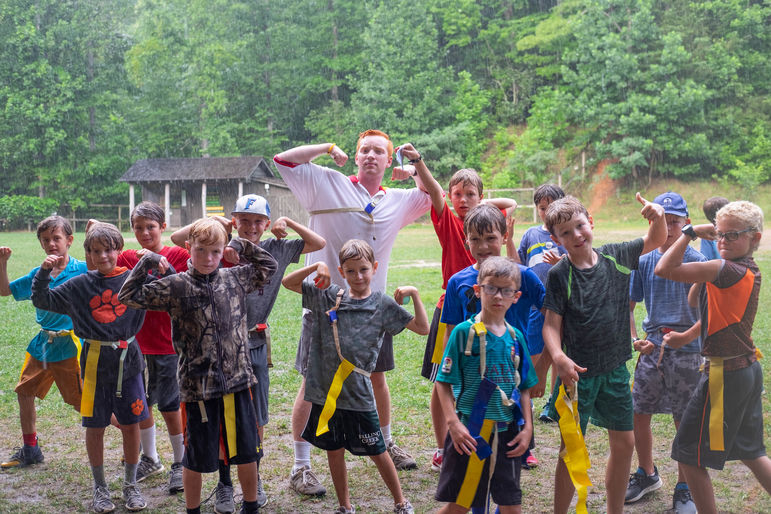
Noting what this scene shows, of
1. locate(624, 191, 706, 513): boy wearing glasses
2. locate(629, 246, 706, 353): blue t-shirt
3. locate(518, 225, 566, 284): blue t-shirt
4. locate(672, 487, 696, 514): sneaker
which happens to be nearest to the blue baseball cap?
locate(624, 191, 706, 513): boy wearing glasses

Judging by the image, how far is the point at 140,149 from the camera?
160 feet

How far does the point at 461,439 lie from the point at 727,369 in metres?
1.44

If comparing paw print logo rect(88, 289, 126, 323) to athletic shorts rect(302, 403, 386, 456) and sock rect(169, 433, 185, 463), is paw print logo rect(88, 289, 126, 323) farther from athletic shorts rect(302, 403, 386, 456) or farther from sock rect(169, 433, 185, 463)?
athletic shorts rect(302, 403, 386, 456)

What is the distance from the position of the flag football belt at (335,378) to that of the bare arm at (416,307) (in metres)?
0.35

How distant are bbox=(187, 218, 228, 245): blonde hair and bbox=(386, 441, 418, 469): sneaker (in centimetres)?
203

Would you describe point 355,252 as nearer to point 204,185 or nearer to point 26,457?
point 26,457

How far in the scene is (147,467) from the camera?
439cm

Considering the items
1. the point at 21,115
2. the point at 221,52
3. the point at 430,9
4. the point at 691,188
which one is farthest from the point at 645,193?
the point at 21,115

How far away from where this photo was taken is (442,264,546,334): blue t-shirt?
3.33 metres

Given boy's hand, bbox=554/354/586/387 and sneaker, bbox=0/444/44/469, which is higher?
boy's hand, bbox=554/354/586/387

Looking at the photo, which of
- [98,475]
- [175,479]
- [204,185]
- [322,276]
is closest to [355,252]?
[322,276]

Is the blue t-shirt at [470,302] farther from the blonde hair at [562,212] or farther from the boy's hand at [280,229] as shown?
the boy's hand at [280,229]

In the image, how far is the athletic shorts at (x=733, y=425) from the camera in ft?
10.6

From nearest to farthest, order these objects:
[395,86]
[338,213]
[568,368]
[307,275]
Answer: [568,368] → [307,275] → [338,213] → [395,86]
